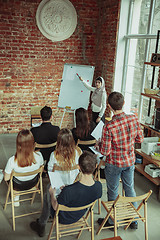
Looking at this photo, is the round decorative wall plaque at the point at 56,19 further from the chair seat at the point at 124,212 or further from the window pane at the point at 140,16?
the chair seat at the point at 124,212

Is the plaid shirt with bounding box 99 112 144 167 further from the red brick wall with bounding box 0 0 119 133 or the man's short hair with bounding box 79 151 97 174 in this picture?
the red brick wall with bounding box 0 0 119 133

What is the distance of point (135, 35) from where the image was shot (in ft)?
18.3

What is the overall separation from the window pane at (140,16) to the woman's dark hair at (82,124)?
269cm

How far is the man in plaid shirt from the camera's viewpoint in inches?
113

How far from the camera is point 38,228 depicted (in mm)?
3062

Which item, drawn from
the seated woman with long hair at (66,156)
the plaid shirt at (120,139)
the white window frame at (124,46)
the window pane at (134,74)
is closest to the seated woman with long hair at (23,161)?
the seated woman with long hair at (66,156)

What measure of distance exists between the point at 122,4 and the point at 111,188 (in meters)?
4.27

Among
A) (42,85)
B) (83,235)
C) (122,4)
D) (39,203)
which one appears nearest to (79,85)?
(42,85)

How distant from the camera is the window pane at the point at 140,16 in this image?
532 centimetres

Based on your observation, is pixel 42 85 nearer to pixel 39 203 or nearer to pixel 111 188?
pixel 39 203

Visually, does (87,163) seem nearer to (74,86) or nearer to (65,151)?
(65,151)

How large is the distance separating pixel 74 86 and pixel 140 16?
2087 millimetres

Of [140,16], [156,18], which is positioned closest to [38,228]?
[156,18]

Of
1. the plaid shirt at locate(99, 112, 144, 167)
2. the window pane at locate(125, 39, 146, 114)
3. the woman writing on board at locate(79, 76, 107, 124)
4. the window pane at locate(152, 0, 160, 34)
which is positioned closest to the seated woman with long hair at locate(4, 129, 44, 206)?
the plaid shirt at locate(99, 112, 144, 167)
